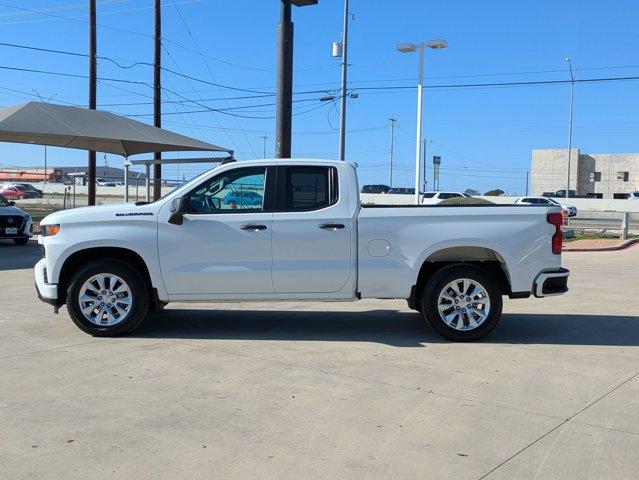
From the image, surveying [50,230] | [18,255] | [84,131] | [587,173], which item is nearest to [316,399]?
[50,230]

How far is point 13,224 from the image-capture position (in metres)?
18.0

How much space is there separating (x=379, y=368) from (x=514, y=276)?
6.56ft

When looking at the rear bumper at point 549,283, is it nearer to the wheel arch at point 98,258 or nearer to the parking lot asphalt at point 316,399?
the parking lot asphalt at point 316,399

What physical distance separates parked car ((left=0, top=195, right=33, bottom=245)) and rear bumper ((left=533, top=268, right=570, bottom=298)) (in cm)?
1563

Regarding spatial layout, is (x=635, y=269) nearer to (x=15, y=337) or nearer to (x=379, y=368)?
(x=379, y=368)

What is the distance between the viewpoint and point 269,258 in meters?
6.88

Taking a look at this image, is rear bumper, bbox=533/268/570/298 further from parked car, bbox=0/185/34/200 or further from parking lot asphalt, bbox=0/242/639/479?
parked car, bbox=0/185/34/200

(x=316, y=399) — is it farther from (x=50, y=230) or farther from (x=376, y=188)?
(x=376, y=188)

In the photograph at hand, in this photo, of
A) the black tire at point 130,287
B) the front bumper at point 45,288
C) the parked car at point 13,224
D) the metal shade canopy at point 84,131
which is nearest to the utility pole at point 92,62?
the metal shade canopy at point 84,131

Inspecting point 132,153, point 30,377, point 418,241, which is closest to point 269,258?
point 418,241

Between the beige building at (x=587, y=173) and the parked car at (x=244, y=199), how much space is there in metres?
75.3

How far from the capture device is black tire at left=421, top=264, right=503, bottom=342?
6934 millimetres

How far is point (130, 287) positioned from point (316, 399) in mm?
2887

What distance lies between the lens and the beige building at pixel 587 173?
76.8 meters
